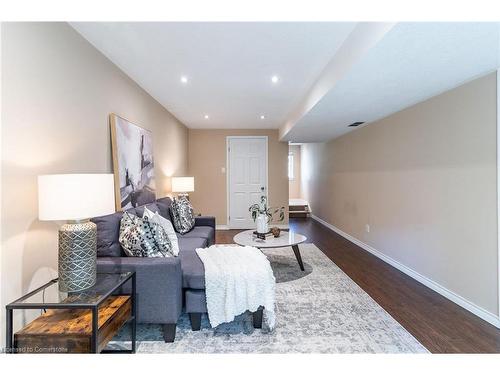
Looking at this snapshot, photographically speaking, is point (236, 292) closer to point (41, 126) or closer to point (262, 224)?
point (262, 224)

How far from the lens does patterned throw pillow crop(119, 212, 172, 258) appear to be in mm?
1994

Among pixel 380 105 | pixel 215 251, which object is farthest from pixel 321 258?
pixel 380 105

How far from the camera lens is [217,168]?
20.2 feet

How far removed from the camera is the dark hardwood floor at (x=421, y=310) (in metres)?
1.90

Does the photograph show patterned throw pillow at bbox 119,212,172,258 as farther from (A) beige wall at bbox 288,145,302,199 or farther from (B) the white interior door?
(A) beige wall at bbox 288,145,302,199

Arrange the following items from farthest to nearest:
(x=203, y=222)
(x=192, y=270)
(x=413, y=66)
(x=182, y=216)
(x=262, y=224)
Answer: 1. (x=203, y=222)
2. (x=182, y=216)
3. (x=262, y=224)
4. (x=192, y=270)
5. (x=413, y=66)

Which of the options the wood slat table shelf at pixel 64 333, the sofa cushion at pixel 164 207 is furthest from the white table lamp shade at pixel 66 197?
the sofa cushion at pixel 164 207

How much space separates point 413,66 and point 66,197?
2.50 metres

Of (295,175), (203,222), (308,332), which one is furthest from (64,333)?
(295,175)

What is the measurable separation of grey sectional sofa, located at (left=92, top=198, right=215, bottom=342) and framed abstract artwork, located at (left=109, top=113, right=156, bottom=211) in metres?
0.69

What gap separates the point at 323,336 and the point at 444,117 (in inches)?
95.6

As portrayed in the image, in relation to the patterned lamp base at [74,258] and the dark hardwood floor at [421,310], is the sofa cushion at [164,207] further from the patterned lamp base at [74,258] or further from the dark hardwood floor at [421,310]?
the dark hardwood floor at [421,310]

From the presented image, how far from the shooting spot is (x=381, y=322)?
2.15m

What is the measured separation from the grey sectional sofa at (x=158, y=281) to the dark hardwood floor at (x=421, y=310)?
172 cm
